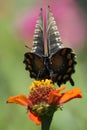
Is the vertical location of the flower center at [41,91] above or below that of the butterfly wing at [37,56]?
below

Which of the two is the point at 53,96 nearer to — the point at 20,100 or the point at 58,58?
the point at 20,100

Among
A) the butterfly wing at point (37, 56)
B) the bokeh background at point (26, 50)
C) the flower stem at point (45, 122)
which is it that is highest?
the butterfly wing at point (37, 56)

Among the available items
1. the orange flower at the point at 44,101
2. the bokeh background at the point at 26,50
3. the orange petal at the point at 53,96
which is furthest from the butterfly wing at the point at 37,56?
the bokeh background at the point at 26,50

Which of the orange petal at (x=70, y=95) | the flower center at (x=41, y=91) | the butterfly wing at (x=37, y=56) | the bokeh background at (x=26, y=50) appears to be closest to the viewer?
the orange petal at (x=70, y=95)

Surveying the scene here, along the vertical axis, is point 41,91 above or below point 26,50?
above

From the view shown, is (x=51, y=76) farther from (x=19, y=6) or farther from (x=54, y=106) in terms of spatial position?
(x=19, y=6)

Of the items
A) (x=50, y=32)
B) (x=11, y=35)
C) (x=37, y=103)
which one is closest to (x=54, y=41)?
(x=50, y=32)

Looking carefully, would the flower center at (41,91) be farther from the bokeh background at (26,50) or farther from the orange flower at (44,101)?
the bokeh background at (26,50)

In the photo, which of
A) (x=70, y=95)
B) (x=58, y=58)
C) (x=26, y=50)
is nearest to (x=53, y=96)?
(x=70, y=95)

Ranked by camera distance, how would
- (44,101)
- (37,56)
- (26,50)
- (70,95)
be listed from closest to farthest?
(70,95)
(44,101)
(37,56)
(26,50)
